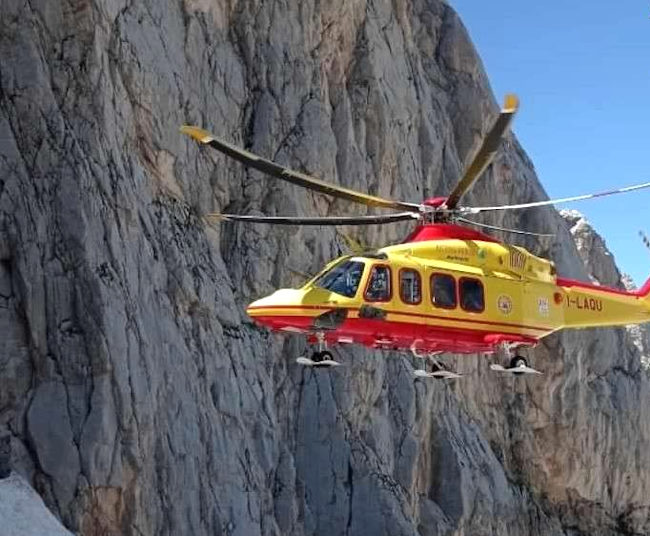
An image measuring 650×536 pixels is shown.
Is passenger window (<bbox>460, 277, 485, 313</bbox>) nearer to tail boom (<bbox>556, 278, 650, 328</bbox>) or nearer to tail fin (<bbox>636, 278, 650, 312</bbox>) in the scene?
tail boom (<bbox>556, 278, 650, 328</bbox>)

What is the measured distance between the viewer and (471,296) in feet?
68.5

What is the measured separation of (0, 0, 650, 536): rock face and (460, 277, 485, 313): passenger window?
786 cm

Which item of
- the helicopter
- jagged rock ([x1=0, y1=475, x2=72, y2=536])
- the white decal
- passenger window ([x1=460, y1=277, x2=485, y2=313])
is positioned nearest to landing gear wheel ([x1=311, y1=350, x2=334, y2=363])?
the helicopter

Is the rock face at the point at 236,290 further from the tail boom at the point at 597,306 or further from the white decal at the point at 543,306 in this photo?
the tail boom at the point at 597,306

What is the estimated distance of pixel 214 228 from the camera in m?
30.5

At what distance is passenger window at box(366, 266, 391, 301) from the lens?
19.6 meters

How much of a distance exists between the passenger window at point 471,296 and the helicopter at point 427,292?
0.02 m

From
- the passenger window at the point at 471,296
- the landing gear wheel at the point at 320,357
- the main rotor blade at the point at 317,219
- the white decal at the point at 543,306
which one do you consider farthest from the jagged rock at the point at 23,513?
the white decal at the point at 543,306

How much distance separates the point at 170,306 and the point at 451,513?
16.6 meters

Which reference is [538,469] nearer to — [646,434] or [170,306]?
[646,434]

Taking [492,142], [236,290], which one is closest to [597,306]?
[492,142]

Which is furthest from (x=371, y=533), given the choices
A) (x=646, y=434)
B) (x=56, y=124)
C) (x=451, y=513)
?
(x=646, y=434)

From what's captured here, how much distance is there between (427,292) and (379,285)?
3.74 ft

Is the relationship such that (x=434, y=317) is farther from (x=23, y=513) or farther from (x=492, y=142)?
(x=23, y=513)
